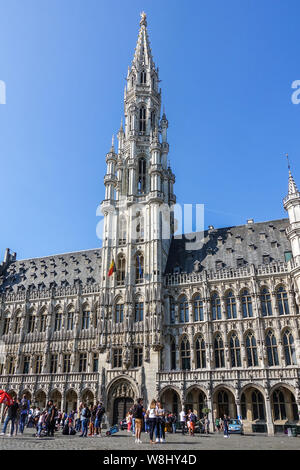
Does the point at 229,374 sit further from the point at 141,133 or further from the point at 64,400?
the point at 141,133

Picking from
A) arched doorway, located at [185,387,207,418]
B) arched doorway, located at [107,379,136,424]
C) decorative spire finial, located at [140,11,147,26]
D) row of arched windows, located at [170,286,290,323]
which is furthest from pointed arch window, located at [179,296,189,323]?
decorative spire finial, located at [140,11,147,26]

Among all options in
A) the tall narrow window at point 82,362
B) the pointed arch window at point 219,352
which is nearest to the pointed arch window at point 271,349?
the pointed arch window at point 219,352

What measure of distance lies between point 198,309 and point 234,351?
21.0ft

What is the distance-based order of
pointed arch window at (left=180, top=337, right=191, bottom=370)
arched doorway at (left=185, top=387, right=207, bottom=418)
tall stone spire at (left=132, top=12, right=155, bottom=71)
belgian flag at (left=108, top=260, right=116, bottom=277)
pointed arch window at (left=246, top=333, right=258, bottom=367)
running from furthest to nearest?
tall stone spire at (left=132, top=12, right=155, bottom=71), belgian flag at (left=108, top=260, right=116, bottom=277), pointed arch window at (left=180, top=337, right=191, bottom=370), arched doorway at (left=185, top=387, right=207, bottom=418), pointed arch window at (left=246, top=333, right=258, bottom=367)

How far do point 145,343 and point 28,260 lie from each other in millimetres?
31307

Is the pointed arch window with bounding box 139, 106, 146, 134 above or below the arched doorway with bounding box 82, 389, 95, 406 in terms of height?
above

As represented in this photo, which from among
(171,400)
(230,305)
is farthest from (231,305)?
(171,400)

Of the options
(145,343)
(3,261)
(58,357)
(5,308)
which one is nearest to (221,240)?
(145,343)

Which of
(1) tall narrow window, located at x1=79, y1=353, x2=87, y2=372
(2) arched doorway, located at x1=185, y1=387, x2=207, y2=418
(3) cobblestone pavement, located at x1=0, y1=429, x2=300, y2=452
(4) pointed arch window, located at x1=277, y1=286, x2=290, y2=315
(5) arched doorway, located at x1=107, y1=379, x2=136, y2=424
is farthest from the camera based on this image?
Answer: (1) tall narrow window, located at x1=79, y1=353, x2=87, y2=372

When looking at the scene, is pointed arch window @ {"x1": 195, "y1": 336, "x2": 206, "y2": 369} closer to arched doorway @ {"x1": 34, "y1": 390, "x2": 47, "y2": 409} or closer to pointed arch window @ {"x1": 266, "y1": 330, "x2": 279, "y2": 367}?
pointed arch window @ {"x1": 266, "y1": 330, "x2": 279, "y2": 367}

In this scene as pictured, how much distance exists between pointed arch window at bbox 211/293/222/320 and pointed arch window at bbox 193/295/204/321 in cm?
138

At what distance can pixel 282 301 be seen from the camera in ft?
139

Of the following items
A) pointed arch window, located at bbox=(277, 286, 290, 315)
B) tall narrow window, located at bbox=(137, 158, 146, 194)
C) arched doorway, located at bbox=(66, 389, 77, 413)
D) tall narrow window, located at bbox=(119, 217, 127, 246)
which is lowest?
arched doorway, located at bbox=(66, 389, 77, 413)

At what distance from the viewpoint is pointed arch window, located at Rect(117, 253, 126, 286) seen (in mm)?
49463
